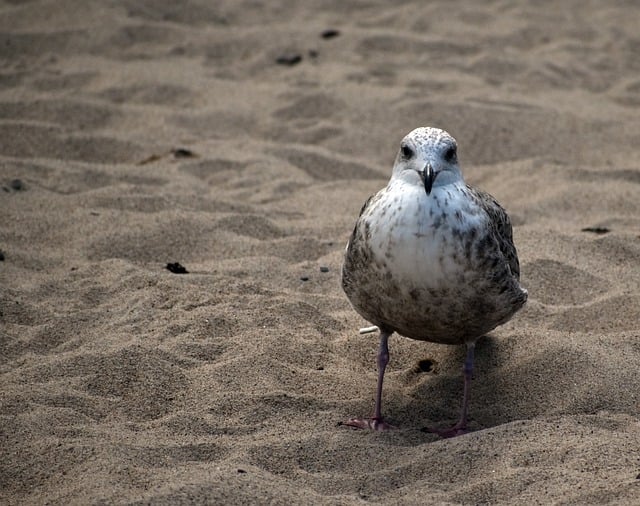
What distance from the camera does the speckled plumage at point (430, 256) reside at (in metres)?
3.87

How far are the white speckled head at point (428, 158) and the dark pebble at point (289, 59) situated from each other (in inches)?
199

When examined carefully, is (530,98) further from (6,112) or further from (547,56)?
(6,112)

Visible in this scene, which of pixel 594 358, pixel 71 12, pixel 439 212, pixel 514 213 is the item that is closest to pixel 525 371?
pixel 594 358

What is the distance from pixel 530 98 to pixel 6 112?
14.0 feet

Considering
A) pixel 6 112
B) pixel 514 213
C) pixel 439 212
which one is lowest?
pixel 514 213

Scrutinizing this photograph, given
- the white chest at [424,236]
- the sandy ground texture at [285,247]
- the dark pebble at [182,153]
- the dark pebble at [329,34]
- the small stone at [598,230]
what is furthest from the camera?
the dark pebble at [329,34]

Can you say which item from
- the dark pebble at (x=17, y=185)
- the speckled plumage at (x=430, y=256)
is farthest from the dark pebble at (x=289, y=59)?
the speckled plumage at (x=430, y=256)

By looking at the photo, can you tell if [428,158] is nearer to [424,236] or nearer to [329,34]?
[424,236]

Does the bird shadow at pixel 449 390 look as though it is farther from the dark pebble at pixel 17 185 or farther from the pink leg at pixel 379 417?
the dark pebble at pixel 17 185

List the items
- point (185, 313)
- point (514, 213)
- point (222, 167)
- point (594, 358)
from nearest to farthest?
1. point (594, 358)
2. point (185, 313)
3. point (514, 213)
4. point (222, 167)

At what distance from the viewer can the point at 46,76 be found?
8.34m

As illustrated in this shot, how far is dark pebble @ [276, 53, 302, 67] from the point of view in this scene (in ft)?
29.6

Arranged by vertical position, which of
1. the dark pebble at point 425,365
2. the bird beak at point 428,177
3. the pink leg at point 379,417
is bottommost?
the dark pebble at point 425,365

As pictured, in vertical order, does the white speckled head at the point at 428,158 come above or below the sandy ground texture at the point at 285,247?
above
